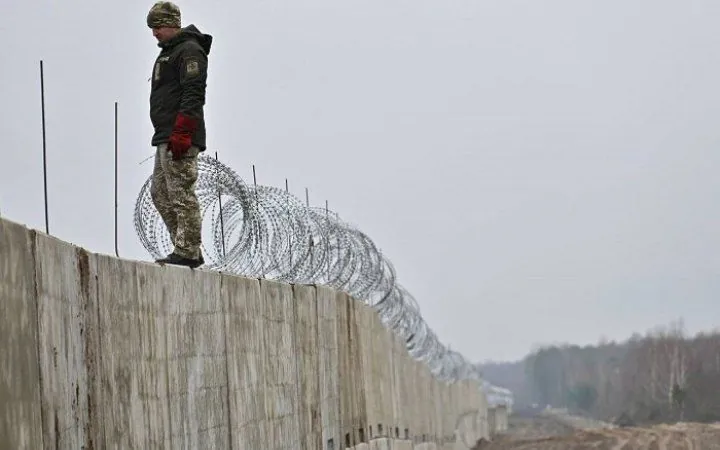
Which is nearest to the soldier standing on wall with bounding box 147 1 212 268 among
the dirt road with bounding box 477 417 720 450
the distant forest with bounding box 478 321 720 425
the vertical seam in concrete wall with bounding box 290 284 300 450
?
the vertical seam in concrete wall with bounding box 290 284 300 450

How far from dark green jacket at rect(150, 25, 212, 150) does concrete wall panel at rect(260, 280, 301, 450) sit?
168cm

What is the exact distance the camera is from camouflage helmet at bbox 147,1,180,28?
9.15 metres

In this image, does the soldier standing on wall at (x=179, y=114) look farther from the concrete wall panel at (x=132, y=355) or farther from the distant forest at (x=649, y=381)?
the distant forest at (x=649, y=381)

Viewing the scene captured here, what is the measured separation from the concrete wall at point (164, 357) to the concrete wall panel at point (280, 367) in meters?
0.01

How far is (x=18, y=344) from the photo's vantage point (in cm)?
531

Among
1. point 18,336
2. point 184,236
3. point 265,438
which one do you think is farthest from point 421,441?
point 18,336

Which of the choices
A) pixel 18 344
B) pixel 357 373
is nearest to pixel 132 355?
pixel 18 344

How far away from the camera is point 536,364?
451 ft

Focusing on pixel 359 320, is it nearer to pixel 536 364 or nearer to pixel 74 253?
pixel 74 253

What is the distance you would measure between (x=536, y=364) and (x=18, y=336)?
133 meters

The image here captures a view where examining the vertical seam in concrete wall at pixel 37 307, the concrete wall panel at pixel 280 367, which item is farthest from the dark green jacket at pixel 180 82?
the vertical seam in concrete wall at pixel 37 307

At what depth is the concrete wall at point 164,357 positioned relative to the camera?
547 cm

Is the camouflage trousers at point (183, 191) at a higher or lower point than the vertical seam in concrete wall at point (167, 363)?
higher

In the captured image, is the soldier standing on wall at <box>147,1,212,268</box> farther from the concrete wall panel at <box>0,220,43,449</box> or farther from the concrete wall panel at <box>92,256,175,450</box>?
the concrete wall panel at <box>0,220,43,449</box>
